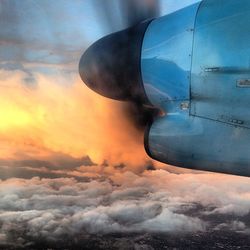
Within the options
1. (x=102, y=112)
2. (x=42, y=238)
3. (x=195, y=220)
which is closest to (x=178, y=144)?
(x=102, y=112)

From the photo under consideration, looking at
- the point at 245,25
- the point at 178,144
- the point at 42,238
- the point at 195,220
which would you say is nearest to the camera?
the point at 245,25

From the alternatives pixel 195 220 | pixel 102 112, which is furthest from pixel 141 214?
pixel 102 112

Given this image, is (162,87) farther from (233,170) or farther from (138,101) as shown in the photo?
(233,170)

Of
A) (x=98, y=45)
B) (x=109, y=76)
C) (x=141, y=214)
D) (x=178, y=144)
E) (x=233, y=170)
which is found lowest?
(x=233, y=170)

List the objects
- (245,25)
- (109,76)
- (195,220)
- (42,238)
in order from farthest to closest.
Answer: (195,220)
(42,238)
(109,76)
(245,25)

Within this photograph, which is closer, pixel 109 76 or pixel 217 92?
pixel 217 92

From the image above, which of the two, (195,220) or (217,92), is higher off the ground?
(195,220)

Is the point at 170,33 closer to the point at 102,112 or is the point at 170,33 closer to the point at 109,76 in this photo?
the point at 109,76
